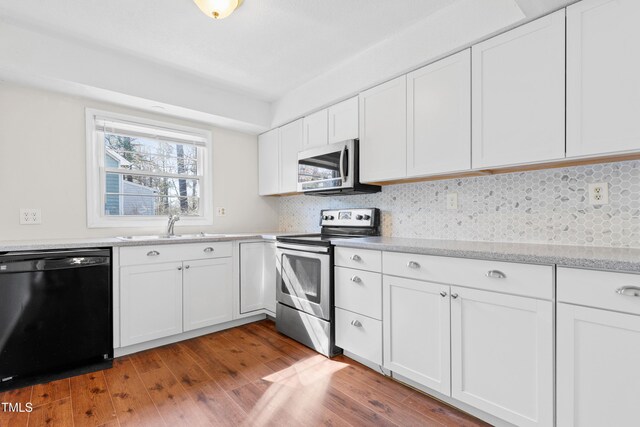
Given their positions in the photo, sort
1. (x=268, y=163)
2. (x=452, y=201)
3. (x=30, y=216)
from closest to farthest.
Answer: (x=452, y=201)
(x=30, y=216)
(x=268, y=163)

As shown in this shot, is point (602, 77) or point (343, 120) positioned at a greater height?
point (343, 120)

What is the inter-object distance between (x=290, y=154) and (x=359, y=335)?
1.99 metres

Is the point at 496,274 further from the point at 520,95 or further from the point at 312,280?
the point at 312,280

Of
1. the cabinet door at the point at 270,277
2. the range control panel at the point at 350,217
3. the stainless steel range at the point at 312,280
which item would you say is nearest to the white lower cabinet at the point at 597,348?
the stainless steel range at the point at 312,280

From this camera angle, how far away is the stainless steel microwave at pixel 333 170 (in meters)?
2.69

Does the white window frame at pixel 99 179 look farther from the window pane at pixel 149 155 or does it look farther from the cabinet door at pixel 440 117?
the cabinet door at pixel 440 117

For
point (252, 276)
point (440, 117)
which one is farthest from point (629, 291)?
point (252, 276)

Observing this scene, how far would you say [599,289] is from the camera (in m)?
1.28

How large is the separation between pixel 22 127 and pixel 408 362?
3.28 meters

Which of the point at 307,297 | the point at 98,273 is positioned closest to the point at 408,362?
the point at 307,297

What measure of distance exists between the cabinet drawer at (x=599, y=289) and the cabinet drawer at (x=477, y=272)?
56 mm

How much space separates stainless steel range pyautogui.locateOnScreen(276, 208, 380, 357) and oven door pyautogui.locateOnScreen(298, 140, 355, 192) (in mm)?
370

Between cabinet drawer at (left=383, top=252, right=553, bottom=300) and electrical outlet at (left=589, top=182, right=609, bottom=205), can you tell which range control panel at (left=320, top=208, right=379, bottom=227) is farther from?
electrical outlet at (left=589, top=182, right=609, bottom=205)

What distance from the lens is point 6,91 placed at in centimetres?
247
